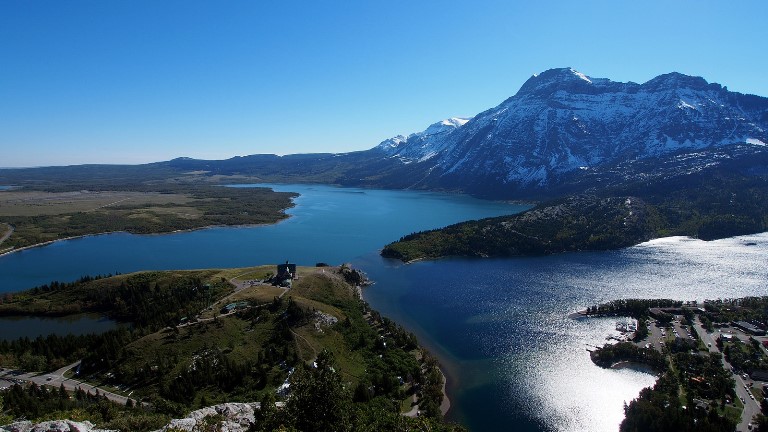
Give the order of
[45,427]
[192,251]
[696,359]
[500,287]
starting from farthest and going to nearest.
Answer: [192,251]
[500,287]
[696,359]
[45,427]

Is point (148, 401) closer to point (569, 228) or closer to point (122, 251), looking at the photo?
point (122, 251)

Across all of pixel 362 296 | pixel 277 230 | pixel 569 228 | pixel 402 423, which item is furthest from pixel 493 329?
pixel 277 230

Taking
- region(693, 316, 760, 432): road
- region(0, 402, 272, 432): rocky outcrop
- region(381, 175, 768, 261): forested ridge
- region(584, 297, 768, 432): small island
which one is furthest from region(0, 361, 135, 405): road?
region(381, 175, 768, 261): forested ridge

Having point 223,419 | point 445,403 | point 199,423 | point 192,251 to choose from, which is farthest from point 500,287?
point 192,251

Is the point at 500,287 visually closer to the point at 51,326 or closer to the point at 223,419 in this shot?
the point at 223,419

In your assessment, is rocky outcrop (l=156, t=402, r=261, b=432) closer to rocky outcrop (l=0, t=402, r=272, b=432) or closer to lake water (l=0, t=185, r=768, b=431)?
rocky outcrop (l=0, t=402, r=272, b=432)

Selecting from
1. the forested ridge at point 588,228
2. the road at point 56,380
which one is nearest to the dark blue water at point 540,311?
the forested ridge at point 588,228
